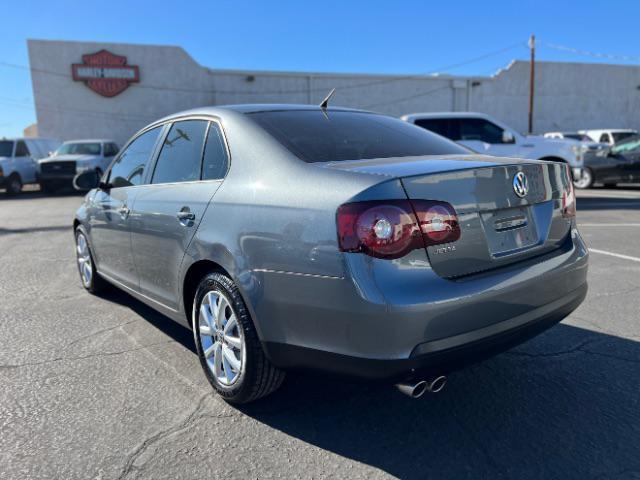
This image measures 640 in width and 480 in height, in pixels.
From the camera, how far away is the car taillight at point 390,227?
6.72 feet

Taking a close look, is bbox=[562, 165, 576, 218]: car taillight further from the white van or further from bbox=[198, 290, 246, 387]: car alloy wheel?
the white van

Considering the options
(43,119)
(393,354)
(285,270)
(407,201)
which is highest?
(43,119)

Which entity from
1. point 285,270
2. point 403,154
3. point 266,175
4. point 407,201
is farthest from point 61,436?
point 403,154

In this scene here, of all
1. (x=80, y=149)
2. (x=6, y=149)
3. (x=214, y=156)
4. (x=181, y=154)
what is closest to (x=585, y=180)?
(x=181, y=154)

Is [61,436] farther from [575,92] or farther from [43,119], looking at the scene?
[575,92]

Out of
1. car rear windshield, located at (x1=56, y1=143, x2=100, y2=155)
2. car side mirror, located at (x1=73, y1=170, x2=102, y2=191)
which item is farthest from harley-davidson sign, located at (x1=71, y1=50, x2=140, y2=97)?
car side mirror, located at (x1=73, y1=170, x2=102, y2=191)

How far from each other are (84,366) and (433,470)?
2.35m

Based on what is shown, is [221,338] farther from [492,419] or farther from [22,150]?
[22,150]

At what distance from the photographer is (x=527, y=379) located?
3.01 m

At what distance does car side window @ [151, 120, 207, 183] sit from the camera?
3.21 metres

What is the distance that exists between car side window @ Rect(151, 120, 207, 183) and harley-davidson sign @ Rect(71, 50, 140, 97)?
27.1 m

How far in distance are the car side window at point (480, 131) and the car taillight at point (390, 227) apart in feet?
35.7

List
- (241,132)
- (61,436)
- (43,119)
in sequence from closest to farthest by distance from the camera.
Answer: (61,436) → (241,132) → (43,119)

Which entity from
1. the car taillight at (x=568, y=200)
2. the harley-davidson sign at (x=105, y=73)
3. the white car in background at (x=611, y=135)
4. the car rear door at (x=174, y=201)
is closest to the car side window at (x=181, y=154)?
the car rear door at (x=174, y=201)
